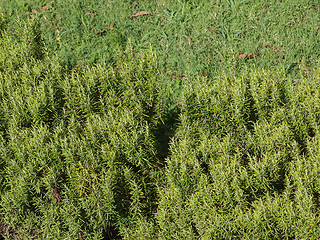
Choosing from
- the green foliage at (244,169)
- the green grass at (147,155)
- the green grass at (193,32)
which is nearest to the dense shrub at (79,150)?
the green grass at (147,155)

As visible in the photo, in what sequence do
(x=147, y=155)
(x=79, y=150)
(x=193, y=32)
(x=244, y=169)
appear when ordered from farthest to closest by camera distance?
1. (x=193, y=32)
2. (x=147, y=155)
3. (x=79, y=150)
4. (x=244, y=169)

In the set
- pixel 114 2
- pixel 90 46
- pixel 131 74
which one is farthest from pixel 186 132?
pixel 114 2

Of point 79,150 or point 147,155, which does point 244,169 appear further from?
point 79,150

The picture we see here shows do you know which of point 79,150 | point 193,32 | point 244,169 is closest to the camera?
point 244,169

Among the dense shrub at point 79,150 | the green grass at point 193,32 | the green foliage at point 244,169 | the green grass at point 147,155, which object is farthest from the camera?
the green grass at point 193,32

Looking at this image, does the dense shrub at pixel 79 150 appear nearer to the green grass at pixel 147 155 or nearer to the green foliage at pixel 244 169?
the green grass at pixel 147 155

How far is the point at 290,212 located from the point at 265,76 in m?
1.63

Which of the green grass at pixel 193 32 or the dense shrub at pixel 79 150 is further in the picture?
the green grass at pixel 193 32

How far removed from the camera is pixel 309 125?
3.98m

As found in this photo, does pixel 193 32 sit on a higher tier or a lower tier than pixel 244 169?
higher

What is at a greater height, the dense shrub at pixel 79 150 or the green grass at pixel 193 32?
the green grass at pixel 193 32

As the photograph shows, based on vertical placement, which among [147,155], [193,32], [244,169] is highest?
[193,32]

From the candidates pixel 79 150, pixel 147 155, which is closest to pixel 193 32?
pixel 147 155

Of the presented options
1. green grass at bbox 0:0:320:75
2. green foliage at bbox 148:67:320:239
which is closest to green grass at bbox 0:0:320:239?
green foliage at bbox 148:67:320:239
